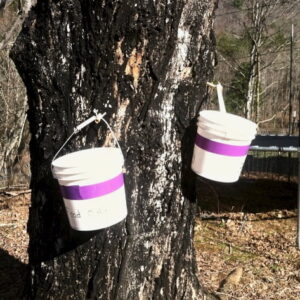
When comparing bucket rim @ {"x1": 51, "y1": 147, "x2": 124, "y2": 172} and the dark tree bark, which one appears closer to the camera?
bucket rim @ {"x1": 51, "y1": 147, "x2": 124, "y2": 172}

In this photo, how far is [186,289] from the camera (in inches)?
98.4

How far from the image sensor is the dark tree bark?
213 centimetres

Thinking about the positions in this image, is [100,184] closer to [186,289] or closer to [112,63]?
[112,63]

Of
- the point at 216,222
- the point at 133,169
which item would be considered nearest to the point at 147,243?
the point at 133,169

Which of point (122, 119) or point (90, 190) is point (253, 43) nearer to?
point (122, 119)

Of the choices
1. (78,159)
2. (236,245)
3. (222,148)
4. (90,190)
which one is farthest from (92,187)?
(236,245)

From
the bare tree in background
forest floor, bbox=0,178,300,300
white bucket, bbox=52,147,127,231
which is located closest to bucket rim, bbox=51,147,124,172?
white bucket, bbox=52,147,127,231

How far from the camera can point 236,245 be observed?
197 inches

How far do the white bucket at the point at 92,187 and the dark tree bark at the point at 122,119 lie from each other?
0.84 ft

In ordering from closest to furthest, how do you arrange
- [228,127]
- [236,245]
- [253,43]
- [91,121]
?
[228,127], [91,121], [236,245], [253,43]

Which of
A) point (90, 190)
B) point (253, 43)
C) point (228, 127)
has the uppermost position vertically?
point (228, 127)

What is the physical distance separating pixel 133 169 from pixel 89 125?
29 centimetres

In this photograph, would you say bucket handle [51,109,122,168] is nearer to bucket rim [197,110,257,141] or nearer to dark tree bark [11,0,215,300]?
dark tree bark [11,0,215,300]

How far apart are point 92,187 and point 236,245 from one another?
3446mm
